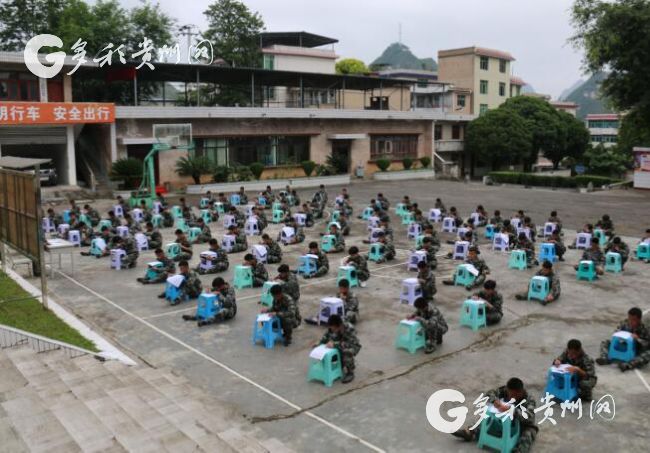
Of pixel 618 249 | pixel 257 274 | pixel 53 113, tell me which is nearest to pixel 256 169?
pixel 53 113

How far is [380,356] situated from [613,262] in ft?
28.7

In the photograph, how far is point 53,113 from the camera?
2983 centimetres

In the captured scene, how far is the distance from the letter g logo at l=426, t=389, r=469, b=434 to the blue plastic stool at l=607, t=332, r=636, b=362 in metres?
2.74

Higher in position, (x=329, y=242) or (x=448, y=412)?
(x=329, y=242)

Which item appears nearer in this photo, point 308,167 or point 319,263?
point 319,263

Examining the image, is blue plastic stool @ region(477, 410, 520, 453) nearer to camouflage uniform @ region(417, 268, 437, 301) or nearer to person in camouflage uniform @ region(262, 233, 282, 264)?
camouflage uniform @ region(417, 268, 437, 301)

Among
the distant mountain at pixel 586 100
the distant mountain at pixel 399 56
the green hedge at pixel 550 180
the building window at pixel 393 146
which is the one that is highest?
the distant mountain at pixel 399 56

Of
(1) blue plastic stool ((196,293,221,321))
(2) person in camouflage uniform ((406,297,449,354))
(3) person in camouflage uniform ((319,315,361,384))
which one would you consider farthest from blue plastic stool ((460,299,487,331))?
(1) blue plastic stool ((196,293,221,321))

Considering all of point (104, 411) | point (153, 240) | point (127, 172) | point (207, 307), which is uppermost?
point (127, 172)

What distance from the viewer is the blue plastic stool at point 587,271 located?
1503 centimetres

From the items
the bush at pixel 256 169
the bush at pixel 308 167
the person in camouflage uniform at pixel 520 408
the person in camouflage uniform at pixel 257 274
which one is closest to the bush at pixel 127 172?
the bush at pixel 256 169

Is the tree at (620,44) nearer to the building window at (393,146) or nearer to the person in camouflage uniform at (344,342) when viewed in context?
the building window at (393,146)

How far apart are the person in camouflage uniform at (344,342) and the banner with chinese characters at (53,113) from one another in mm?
24680

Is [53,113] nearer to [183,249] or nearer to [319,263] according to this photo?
[183,249]
